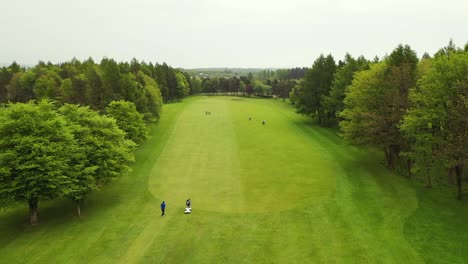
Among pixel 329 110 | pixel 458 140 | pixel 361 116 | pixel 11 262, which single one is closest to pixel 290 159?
pixel 361 116

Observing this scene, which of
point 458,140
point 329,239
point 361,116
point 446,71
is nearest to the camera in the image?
point 329,239

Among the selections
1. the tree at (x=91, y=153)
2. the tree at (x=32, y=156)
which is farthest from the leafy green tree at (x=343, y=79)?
the tree at (x=32, y=156)

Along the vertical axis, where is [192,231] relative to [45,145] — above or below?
below

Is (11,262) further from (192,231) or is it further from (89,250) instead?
(192,231)

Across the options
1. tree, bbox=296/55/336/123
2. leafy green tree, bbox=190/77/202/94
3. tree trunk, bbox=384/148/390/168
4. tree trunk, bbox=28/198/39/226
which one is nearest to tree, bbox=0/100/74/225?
tree trunk, bbox=28/198/39/226

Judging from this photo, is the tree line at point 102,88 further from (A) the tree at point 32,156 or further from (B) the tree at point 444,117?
(B) the tree at point 444,117
